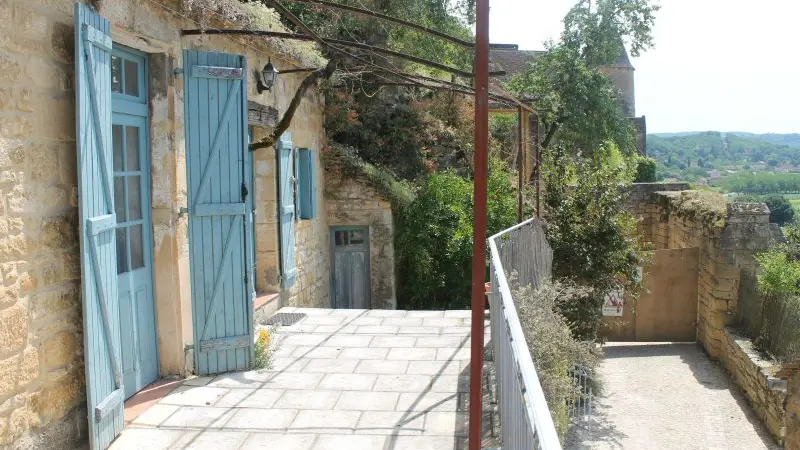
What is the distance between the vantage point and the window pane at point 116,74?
4594mm

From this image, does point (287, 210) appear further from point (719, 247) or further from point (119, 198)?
point (719, 247)

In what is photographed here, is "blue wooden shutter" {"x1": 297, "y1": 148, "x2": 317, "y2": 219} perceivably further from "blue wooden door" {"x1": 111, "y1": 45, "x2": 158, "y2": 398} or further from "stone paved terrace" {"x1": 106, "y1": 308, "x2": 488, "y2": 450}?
"blue wooden door" {"x1": 111, "y1": 45, "x2": 158, "y2": 398}

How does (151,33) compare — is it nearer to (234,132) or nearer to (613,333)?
(234,132)

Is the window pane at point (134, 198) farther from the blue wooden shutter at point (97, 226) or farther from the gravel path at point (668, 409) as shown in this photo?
→ the gravel path at point (668, 409)

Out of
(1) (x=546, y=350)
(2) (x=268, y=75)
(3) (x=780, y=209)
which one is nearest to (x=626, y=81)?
(3) (x=780, y=209)

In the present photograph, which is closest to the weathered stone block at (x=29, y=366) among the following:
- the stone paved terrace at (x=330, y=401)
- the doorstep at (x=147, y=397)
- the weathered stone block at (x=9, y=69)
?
the stone paved terrace at (x=330, y=401)

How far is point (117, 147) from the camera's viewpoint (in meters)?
4.61

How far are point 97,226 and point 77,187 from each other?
0.76 ft

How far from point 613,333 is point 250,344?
351 inches

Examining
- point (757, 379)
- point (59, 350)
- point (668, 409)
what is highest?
point (59, 350)

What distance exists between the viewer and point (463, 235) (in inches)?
425

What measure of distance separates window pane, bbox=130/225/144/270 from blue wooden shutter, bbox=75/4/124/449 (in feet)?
2.61

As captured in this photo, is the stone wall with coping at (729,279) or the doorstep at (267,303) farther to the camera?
the stone wall with coping at (729,279)

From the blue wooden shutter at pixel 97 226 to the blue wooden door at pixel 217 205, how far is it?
1124 mm
